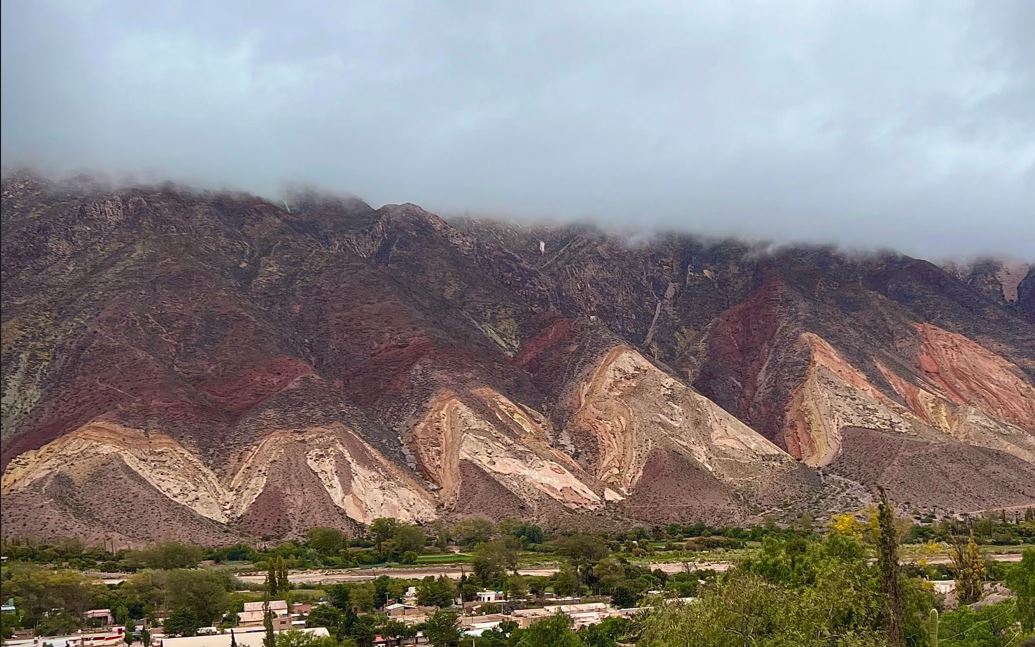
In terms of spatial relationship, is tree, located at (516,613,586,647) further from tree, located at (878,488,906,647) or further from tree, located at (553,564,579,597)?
tree, located at (553,564,579,597)

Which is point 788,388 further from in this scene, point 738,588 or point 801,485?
point 738,588

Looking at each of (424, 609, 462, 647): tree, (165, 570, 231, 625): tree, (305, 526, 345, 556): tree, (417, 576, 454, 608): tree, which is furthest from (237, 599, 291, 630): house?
(305, 526, 345, 556): tree

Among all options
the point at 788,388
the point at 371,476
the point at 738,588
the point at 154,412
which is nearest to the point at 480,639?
the point at 738,588

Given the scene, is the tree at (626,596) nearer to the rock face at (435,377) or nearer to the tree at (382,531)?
the tree at (382,531)

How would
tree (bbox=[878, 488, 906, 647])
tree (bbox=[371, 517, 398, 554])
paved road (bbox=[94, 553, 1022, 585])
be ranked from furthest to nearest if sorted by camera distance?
1. tree (bbox=[371, 517, 398, 554])
2. paved road (bbox=[94, 553, 1022, 585])
3. tree (bbox=[878, 488, 906, 647])

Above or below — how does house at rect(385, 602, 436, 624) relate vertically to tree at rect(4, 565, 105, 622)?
below

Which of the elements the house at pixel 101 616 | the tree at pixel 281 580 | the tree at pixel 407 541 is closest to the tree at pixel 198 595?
the tree at pixel 281 580

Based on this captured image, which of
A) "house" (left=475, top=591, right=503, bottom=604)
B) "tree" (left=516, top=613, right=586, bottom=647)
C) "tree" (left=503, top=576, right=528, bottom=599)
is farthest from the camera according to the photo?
"tree" (left=503, top=576, right=528, bottom=599)
